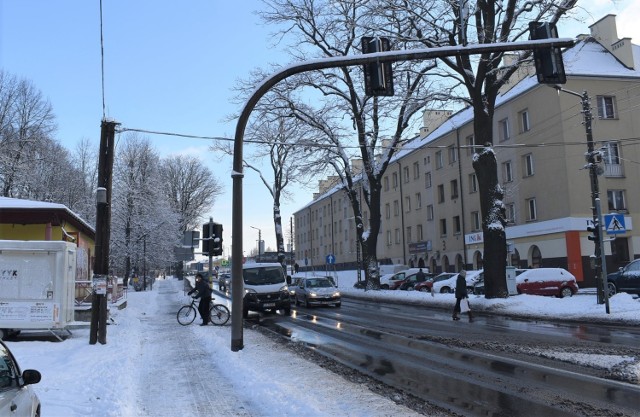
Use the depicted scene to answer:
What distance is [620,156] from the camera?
115 ft

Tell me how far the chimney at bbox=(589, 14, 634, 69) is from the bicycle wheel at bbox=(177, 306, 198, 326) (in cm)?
3425

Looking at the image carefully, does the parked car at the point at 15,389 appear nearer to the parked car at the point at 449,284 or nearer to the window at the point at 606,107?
the parked car at the point at 449,284

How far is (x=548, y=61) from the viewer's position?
1019 centimetres

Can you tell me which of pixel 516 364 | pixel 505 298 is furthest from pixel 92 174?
pixel 516 364

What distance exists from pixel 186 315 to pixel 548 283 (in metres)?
17.7

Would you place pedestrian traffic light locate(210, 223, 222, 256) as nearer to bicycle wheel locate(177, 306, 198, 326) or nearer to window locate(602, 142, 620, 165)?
bicycle wheel locate(177, 306, 198, 326)

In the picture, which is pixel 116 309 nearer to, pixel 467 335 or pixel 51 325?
pixel 51 325

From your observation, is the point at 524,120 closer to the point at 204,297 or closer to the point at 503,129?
the point at 503,129

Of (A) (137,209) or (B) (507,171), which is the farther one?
(A) (137,209)

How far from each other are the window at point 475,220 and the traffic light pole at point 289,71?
34068 mm

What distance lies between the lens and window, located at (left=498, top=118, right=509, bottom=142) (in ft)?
131

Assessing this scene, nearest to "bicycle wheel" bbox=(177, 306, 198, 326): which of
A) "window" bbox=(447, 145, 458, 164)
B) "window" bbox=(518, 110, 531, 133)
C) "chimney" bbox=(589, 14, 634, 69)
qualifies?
"window" bbox=(518, 110, 531, 133)

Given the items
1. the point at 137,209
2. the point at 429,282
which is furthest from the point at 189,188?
the point at 429,282

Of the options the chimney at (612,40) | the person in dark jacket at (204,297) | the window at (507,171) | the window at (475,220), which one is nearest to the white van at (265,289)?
the person in dark jacket at (204,297)
